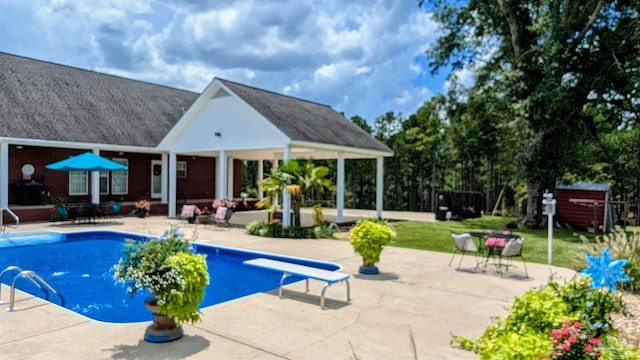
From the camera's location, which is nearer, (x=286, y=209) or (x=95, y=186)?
(x=286, y=209)

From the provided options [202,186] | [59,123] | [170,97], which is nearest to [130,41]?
[170,97]

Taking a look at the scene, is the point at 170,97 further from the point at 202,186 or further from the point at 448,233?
the point at 448,233

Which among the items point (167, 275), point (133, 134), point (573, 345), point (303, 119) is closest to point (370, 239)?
point (167, 275)

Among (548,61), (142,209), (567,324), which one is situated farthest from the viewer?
(142,209)

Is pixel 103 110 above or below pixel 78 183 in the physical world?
above

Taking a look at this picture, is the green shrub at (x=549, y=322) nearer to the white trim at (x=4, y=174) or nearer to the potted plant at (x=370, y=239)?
the potted plant at (x=370, y=239)

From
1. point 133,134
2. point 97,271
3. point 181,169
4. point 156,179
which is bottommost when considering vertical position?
point 97,271

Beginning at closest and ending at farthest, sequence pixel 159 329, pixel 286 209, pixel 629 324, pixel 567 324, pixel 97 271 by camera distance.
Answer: pixel 567 324, pixel 159 329, pixel 629 324, pixel 97 271, pixel 286 209

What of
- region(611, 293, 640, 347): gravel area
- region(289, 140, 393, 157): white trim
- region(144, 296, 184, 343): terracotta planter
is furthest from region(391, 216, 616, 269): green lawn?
region(144, 296, 184, 343): terracotta planter

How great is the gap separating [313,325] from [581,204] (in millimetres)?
16504

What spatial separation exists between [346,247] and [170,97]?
19219 mm

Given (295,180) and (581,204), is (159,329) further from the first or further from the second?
(581,204)

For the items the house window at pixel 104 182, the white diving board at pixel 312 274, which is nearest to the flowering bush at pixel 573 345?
the white diving board at pixel 312 274

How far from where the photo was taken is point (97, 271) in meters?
10.6
